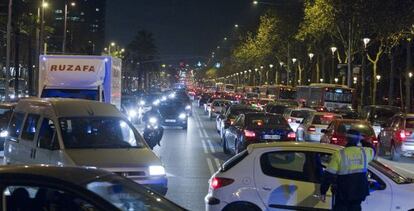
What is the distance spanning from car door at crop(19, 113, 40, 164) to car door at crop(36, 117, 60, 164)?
15 cm

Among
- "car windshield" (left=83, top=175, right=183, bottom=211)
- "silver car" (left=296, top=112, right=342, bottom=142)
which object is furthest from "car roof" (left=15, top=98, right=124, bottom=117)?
"silver car" (left=296, top=112, right=342, bottom=142)

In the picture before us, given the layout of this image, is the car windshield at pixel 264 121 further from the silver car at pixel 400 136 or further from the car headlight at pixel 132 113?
the car headlight at pixel 132 113

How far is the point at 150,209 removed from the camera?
4.54 metres

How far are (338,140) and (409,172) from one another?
2.32 meters

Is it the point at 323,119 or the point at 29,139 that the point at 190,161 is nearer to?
the point at 323,119

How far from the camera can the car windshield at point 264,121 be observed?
20122 millimetres

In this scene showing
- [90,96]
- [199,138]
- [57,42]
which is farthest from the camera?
[57,42]

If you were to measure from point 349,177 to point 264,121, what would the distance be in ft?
42.2

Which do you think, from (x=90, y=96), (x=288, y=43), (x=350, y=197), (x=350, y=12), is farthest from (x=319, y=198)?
(x=288, y=43)

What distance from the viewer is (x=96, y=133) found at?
1134 centimetres

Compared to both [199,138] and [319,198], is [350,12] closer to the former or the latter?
[199,138]

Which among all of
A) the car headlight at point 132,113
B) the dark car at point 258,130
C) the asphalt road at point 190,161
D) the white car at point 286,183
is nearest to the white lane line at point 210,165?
the asphalt road at point 190,161

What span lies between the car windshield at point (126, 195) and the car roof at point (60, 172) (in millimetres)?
63

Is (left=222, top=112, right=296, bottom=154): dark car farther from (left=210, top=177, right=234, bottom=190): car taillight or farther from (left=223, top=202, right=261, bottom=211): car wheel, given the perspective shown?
(left=223, top=202, right=261, bottom=211): car wheel
